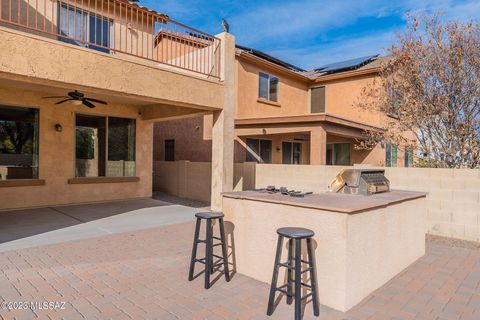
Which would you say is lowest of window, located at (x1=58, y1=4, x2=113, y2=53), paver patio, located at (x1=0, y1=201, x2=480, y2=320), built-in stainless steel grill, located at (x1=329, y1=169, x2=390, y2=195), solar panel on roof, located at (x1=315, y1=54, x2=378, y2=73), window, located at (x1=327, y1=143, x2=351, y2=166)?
paver patio, located at (x1=0, y1=201, x2=480, y2=320)

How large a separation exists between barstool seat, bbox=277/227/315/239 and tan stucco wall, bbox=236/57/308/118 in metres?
10.2

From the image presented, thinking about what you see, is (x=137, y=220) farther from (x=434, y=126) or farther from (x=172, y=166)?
(x=434, y=126)

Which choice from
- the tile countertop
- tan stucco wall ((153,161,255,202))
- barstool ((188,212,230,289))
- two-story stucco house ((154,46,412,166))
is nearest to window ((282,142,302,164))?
two-story stucco house ((154,46,412,166))

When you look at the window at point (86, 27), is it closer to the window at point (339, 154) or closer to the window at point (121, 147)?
the window at point (121, 147)

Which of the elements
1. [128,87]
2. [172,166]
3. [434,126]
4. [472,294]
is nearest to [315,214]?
[472,294]

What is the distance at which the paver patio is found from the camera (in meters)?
3.68

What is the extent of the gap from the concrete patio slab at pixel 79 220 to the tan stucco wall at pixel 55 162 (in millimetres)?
421

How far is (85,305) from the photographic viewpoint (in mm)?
3805

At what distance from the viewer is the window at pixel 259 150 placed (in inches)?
572

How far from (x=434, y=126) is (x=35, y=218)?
35.2 ft

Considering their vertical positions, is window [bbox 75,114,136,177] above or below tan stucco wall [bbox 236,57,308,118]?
below

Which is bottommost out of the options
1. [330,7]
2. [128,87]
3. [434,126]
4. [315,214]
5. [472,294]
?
[472,294]

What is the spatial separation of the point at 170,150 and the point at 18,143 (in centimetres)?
759

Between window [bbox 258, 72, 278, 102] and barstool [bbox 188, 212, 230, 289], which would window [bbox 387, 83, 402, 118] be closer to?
window [bbox 258, 72, 278, 102]
